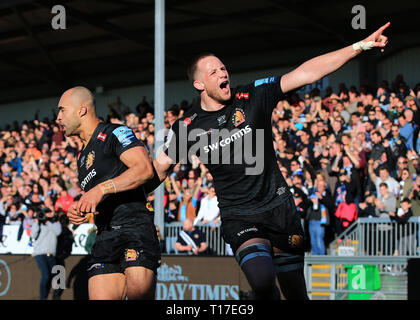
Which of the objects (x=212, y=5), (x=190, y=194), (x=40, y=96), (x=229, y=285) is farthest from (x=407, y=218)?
(x=40, y=96)

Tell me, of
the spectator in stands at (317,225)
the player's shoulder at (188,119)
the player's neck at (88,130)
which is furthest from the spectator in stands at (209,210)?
the player's neck at (88,130)

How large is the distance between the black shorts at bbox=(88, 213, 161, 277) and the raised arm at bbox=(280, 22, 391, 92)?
1.85 meters

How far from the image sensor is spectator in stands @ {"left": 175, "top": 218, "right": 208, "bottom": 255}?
15741 mm

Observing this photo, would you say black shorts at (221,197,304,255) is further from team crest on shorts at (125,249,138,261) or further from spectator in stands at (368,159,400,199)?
spectator in stands at (368,159,400,199)

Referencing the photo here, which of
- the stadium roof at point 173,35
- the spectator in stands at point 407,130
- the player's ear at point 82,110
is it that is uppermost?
the stadium roof at point 173,35

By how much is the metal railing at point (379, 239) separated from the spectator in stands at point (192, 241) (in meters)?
2.87

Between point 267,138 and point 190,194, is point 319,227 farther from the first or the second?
point 267,138

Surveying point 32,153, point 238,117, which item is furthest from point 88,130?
point 32,153

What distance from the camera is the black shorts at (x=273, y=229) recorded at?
6102 millimetres

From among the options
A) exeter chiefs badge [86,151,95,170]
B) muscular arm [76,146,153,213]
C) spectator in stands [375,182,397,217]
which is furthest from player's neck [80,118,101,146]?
spectator in stands [375,182,397,217]

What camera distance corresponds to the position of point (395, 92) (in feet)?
63.5

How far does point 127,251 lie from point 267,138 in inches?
62.4

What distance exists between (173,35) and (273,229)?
21.8 metres

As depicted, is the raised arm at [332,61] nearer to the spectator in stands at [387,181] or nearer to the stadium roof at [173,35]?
the spectator in stands at [387,181]
